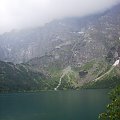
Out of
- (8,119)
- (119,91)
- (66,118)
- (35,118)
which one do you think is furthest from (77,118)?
(119,91)

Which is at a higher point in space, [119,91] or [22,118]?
[119,91]

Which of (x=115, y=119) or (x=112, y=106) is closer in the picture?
(x=115, y=119)

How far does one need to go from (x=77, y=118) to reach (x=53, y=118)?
14195 millimetres

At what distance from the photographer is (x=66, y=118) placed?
15950 centimetres

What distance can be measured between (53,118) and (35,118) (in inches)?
462

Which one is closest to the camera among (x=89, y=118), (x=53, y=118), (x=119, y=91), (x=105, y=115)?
(x=105, y=115)

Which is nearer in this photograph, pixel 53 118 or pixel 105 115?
pixel 105 115

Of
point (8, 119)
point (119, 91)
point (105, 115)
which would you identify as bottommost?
point (8, 119)

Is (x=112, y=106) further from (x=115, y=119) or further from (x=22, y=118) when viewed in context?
(x=22, y=118)

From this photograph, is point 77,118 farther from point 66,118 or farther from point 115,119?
point 115,119

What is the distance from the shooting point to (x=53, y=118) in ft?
535

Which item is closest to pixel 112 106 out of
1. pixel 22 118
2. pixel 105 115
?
pixel 105 115

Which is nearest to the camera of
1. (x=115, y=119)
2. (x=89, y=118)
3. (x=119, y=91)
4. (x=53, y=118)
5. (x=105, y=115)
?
(x=115, y=119)

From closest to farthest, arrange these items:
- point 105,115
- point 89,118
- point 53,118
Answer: point 105,115, point 89,118, point 53,118
